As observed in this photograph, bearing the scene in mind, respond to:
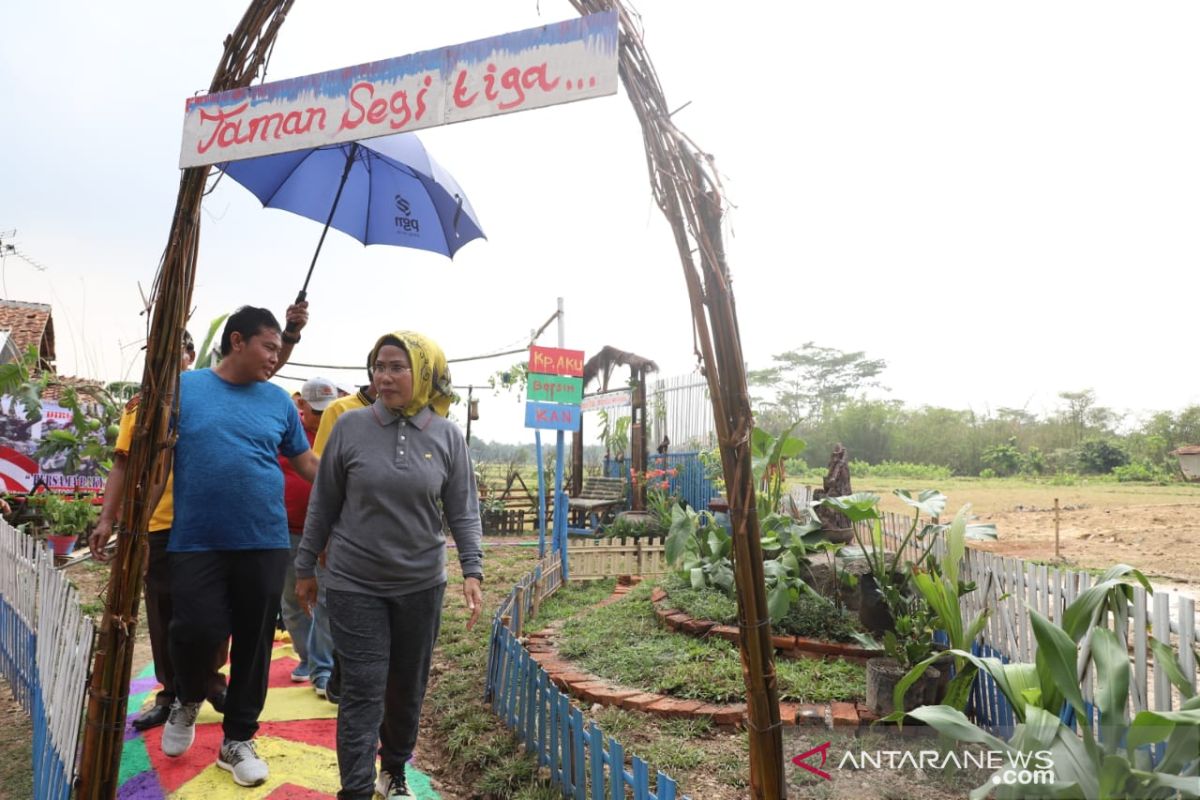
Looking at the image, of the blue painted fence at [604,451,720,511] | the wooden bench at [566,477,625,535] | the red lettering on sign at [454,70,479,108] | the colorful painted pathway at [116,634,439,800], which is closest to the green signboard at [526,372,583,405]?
the wooden bench at [566,477,625,535]

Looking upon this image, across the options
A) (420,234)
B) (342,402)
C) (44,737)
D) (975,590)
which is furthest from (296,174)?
(975,590)

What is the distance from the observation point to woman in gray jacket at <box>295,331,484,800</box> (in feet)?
7.30

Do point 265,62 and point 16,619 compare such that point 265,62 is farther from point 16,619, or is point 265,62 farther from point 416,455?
point 16,619

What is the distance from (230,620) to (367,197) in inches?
81.0

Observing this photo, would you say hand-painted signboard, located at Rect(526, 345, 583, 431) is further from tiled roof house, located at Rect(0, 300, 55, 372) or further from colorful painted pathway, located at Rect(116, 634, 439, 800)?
tiled roof house, located at Rect(0, 300, 55, 372)

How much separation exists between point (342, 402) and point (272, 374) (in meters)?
0.45

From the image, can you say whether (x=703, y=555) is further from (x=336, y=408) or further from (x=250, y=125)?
(x=250, y=125)

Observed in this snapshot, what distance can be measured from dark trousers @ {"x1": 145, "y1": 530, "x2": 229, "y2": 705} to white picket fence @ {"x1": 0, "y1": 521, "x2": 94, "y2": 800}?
0.91 ft

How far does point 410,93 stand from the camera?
165cm

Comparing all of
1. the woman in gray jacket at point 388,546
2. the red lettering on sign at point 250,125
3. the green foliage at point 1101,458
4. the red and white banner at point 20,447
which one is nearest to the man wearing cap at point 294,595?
the woman in gray jacket at point 388,546

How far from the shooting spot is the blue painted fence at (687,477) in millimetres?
11555

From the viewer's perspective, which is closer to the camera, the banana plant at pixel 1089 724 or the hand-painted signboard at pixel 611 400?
the banana plant at pixel 1089 724

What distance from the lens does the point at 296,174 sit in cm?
360

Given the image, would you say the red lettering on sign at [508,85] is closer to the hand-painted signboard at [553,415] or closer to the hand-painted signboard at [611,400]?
the hand-painted signboard at [553,415]
